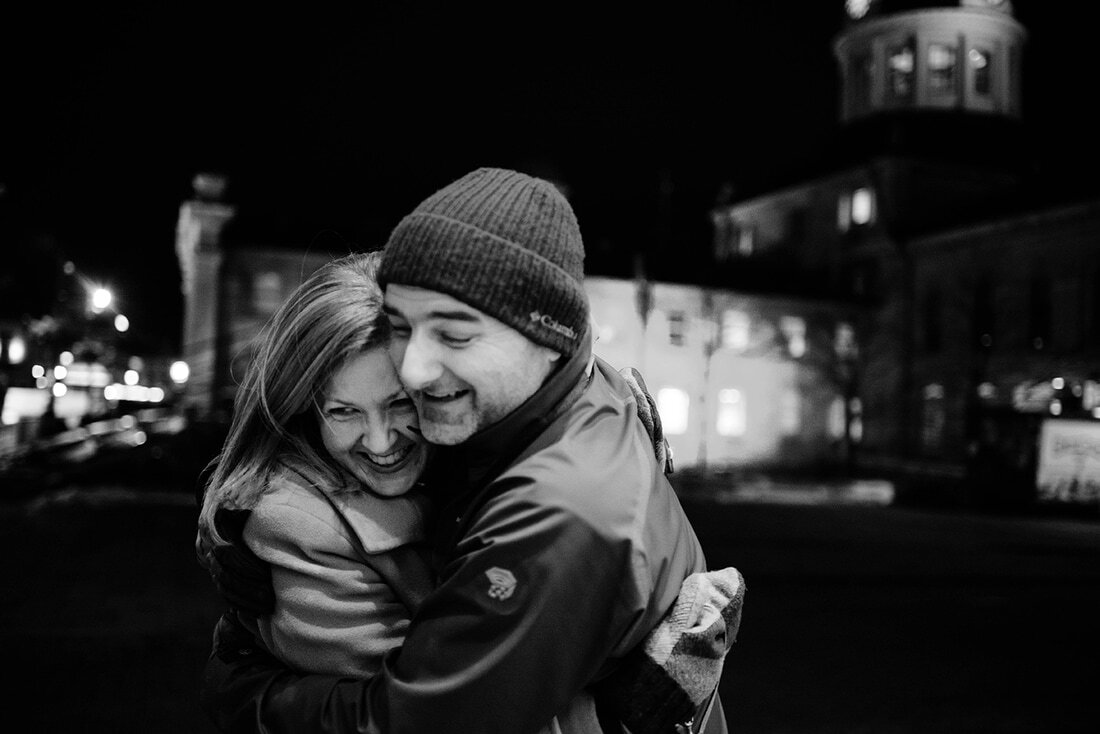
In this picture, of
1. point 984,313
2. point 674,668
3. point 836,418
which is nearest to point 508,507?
point 674,668

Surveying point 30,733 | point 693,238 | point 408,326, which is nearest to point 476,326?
point 408,326

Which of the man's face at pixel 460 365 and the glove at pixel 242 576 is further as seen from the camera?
the glove at pixel 242 576

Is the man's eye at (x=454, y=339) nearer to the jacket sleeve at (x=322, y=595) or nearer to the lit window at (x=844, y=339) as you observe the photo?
the jacket sleeve at (x=322, y=595)

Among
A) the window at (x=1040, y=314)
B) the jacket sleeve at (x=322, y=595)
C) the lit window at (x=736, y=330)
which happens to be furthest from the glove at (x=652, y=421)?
the lit window at (x=736, y=330)

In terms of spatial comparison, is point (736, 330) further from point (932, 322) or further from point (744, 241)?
point (744, 241)

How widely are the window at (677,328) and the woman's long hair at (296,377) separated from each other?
41721mm

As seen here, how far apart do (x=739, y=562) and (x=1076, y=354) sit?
29749mm

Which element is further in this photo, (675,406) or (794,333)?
(794,333)

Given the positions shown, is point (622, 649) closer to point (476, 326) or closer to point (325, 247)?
point (476, 326)

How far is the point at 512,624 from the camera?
1.65 meters

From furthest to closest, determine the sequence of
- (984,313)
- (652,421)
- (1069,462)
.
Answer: (984,313)
(1069,462)
(652,421)

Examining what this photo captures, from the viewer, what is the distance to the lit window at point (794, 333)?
46000 millimetres

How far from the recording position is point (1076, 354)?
126ft

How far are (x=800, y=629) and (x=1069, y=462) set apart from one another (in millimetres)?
19036
